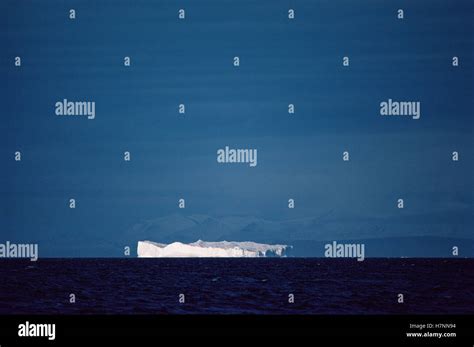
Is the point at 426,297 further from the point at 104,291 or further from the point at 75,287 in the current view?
the point at 75,287

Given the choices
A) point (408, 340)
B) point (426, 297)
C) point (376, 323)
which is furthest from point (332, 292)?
point (408, 340)

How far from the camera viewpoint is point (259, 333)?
31.3 metres

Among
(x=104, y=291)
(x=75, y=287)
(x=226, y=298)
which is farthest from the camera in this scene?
(x=75, y=287)

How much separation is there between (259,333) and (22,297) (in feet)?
131

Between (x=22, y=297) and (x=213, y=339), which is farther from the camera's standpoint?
(x=22, y=297)

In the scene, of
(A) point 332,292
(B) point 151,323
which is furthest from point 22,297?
(B) point 151,323

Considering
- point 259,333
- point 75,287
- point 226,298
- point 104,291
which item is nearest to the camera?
point 259,333

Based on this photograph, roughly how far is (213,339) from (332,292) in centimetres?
4537

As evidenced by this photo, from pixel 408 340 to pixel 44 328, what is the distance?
14.2m

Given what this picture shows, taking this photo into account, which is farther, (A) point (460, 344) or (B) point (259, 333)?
(B) point (259, 333)

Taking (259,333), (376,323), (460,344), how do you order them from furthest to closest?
1. (376,323)
2. (259,333)
3. (460,344)

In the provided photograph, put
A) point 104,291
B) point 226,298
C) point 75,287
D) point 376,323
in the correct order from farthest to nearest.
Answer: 1. point 75,287
2. point 104,291
3. point 226,298
4. point 376,323

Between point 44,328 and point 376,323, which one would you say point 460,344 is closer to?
point 376,323

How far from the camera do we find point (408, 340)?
2986 cm
